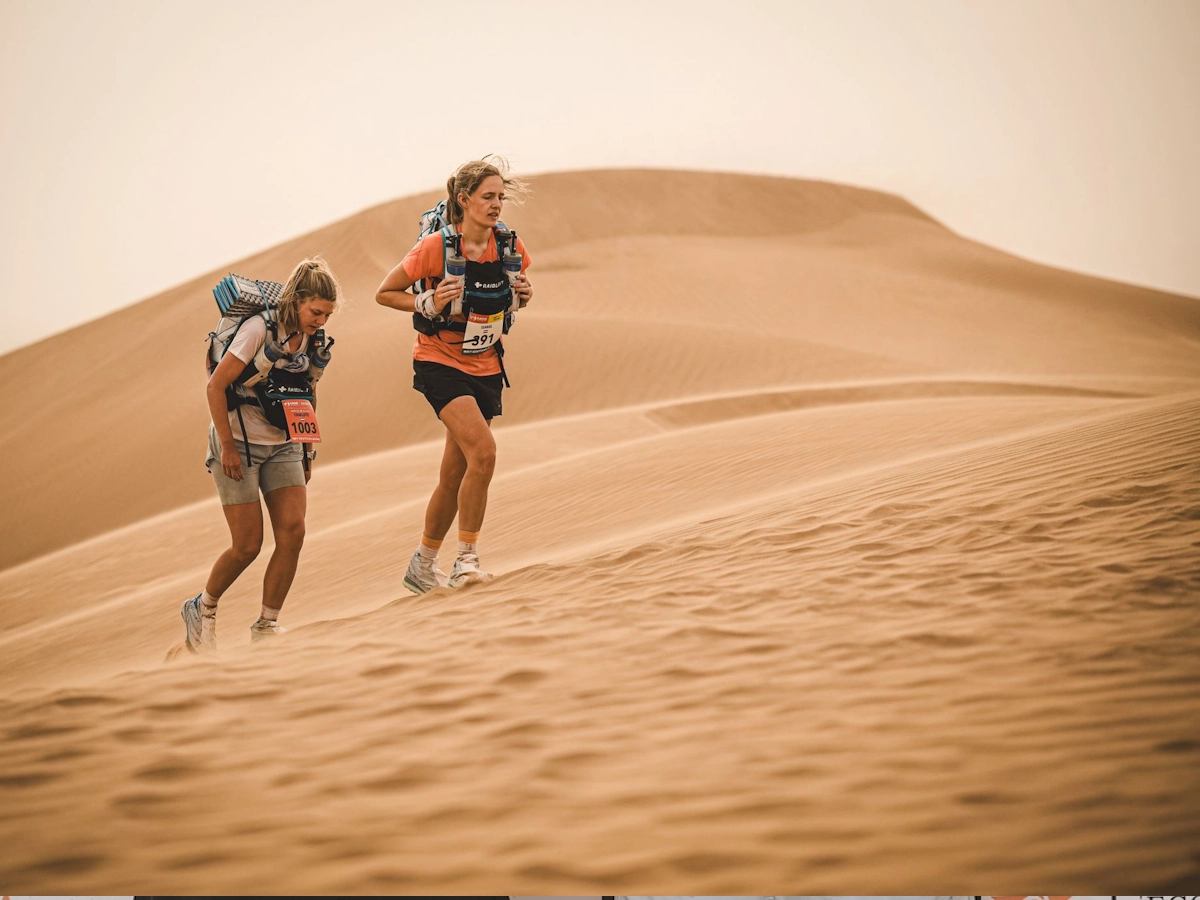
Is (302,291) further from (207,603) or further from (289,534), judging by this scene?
(207,603)

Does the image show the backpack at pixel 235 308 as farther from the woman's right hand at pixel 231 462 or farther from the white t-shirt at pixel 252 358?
A: the woman's right hand at pixel 231 462

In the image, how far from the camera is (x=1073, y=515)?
533 centimetres

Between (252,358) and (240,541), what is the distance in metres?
0.96

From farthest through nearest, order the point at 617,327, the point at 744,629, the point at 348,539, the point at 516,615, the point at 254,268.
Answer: the point at 254,268 → the point at 617,327 → the point at 348,539 → the point at 516,615 → the point at 744,629

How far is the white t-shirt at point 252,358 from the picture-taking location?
201 inches

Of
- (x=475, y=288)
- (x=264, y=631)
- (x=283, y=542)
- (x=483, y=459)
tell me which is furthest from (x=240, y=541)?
(x=475, y=288)

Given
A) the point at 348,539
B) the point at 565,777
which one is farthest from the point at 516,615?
the point at 348,539

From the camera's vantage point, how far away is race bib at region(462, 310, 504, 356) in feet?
17.2

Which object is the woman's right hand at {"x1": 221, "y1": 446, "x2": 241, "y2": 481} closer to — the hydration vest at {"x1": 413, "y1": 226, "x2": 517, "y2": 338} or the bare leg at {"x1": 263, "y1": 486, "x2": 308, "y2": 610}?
the bare leg at {"x1": 263, "y1": 486, "x2": 308, "y2": 610}

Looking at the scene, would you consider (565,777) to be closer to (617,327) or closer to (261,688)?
(261,688)

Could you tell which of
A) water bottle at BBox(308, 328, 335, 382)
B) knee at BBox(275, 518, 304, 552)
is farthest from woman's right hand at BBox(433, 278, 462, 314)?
knee at BBox(275, 518, 304, 552)

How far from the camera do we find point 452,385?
5.34 meters

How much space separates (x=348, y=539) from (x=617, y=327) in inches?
659

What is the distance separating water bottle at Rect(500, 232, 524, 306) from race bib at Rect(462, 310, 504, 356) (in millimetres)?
192
